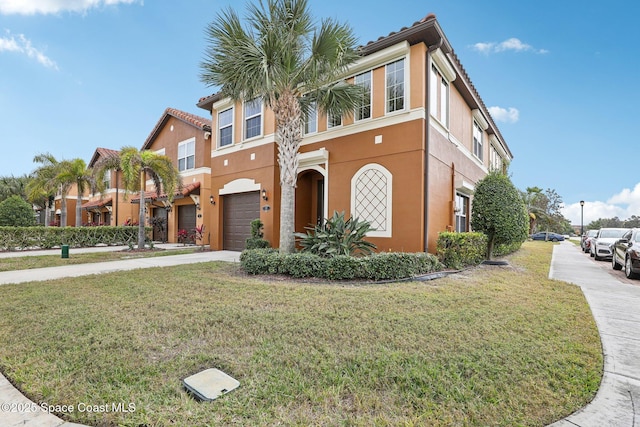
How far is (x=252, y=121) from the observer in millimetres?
13633

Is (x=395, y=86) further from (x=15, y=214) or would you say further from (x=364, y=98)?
(x=15, y=214)

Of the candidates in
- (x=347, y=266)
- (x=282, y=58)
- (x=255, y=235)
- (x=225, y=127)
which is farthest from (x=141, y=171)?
(x=347, y=266)

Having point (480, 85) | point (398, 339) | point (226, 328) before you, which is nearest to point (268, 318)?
point (226, 328)

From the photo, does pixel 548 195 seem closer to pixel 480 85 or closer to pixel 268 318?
pixel 480 85

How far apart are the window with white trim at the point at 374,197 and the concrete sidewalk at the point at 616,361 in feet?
17.0

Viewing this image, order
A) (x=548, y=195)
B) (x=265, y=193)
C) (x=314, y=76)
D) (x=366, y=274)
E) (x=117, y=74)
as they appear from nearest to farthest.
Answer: (x=366, y=274) < (x=314, y=76) < (x=265, y=193) < (x=117, y=74) < (x=548, y=195)

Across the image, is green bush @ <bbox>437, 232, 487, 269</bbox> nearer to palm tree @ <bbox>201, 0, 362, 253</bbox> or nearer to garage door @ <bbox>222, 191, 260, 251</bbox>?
palm tree @ <bbox>201, 0, 362, 253</bbox>

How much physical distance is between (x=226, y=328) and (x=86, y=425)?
5.97 ft

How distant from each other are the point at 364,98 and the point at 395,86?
108 cm

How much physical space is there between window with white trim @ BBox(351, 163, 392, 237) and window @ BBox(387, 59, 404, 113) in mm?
2017

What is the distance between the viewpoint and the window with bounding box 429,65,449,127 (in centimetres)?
981

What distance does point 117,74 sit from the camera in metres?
16.3

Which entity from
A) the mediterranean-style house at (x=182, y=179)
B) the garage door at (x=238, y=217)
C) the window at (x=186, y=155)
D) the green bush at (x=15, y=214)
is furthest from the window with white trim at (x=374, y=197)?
the green bush at (x=15, y=214)

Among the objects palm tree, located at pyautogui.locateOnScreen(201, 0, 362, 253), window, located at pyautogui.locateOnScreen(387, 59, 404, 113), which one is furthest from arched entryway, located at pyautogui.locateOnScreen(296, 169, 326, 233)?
window, located at pyautogui.locateOnScreen(387, 59, 404, 113)
